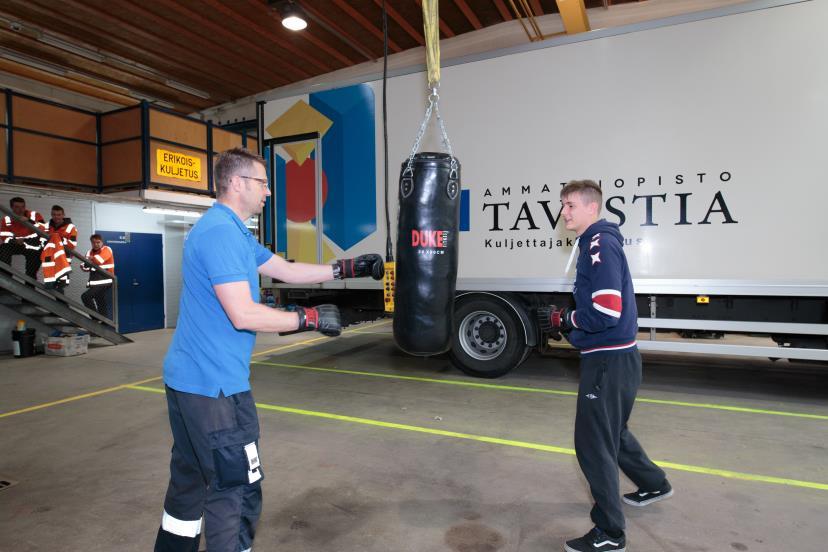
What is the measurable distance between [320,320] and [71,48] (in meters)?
9.57

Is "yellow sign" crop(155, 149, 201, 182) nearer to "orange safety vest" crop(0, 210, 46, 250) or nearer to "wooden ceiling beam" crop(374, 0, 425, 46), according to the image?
"orange safety vest" crop(0, 210, 46, 250)

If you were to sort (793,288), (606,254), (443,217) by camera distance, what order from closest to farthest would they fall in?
(606,254) < (443,217) < (793,288)

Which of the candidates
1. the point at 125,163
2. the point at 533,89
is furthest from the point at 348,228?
the point at 125,163

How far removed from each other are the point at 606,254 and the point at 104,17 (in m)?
8.77

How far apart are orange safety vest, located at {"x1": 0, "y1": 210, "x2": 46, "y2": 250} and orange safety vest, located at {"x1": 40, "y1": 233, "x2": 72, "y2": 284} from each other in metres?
0.19

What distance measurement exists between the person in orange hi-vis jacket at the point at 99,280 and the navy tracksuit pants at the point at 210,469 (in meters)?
8.61

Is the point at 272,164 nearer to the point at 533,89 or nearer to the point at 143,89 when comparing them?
the point at 533,89

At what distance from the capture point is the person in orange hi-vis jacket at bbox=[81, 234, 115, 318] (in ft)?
31.1

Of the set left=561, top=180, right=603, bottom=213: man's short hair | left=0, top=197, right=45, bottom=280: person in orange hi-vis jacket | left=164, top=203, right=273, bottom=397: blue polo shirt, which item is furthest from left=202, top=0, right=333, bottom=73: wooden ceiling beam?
left=561, top=180, right=603, bottom=213: man's short hair

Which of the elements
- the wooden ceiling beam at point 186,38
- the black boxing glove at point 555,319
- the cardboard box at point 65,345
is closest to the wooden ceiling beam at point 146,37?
the wooden ceiling beam at point 186,38

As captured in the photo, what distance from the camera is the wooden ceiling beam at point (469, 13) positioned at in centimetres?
799

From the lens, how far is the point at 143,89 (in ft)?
36.2

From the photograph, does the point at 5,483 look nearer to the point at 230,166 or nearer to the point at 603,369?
the point at 230,166

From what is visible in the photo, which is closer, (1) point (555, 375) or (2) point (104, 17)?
(1) point (555, 375)
